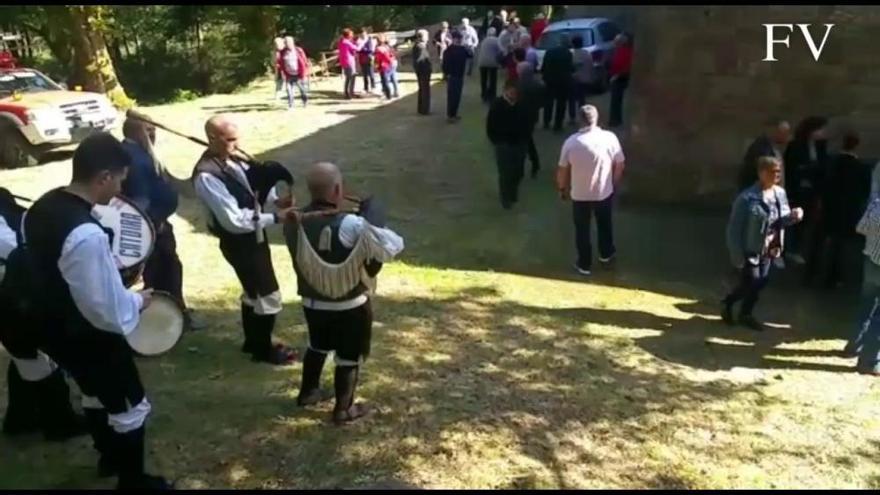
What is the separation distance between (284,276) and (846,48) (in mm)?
6399

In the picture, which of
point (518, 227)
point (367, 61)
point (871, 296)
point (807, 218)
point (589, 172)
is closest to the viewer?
point (871, 296)

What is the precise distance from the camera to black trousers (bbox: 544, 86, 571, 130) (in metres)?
14.9

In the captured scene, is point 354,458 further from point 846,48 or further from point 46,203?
point 846,48

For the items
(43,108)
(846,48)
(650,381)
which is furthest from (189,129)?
(650,381)

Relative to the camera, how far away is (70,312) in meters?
3.98

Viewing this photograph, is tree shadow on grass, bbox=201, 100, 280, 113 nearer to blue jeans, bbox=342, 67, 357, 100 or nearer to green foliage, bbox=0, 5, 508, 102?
blue jeans, bbox=342, 67, 357, 100

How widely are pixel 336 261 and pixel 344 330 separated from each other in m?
0.40

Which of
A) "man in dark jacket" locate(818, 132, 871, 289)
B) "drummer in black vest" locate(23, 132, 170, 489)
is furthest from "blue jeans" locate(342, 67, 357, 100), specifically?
"drummer in black vest" locate(23, 132, 170, 489)

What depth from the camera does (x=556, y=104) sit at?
15.2 meters

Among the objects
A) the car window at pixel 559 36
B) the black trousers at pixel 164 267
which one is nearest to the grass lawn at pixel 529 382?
the black trousers at pixel 164 267

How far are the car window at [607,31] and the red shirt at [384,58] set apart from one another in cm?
462

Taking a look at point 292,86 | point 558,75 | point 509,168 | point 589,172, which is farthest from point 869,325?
point 292,86

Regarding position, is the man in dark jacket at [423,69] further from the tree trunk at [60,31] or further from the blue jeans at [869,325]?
the blue jeans at [869,325]

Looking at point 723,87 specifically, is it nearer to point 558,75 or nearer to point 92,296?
point 558,75
